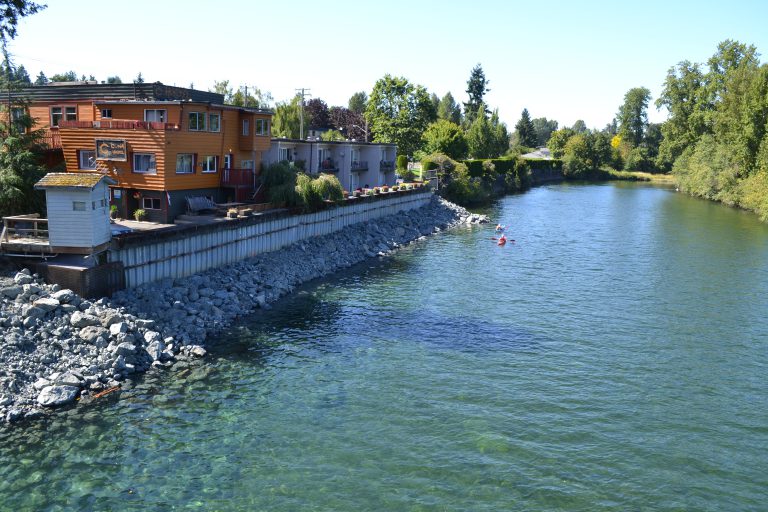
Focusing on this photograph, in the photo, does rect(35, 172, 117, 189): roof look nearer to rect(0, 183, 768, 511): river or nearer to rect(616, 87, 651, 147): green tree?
rect(0, 183, 768, 511): river

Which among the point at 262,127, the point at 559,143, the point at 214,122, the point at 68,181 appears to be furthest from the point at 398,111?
the point at 559,143

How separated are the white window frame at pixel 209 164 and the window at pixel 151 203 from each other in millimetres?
4560

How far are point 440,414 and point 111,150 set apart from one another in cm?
2805

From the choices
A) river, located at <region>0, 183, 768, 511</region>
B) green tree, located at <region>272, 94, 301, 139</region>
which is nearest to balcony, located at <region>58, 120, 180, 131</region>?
river, located at <region>0, 183, 768, 511</region>

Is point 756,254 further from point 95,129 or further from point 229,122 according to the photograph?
point 95,129

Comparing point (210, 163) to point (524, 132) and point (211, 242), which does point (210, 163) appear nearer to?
point (211, 242)

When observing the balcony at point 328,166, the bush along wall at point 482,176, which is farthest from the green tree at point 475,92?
the balcony at point 328,166

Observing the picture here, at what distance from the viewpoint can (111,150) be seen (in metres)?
39.8

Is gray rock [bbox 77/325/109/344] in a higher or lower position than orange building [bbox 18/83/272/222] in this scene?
lower

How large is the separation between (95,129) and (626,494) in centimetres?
3626

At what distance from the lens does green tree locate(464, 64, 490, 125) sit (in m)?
A: 156

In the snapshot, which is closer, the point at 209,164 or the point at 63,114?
the point at 209,164

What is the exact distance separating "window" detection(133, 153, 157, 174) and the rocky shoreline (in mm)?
7909

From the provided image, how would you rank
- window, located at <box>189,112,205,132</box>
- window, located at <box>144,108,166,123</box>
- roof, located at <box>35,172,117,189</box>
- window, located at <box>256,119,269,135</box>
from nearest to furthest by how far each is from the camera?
roof, located at <box>35,172,117,189</box>
window, located at <box>144,108,166,123</box>
window, located at <box>189,112,205,132</box>
window, located at <box>256,119,269,135</box>
